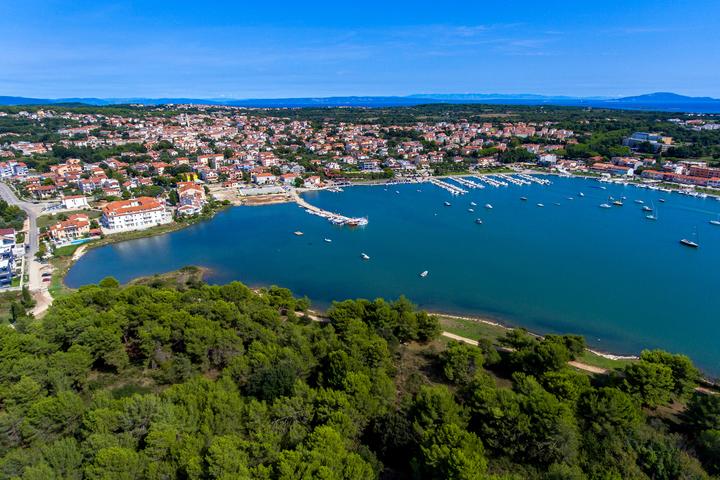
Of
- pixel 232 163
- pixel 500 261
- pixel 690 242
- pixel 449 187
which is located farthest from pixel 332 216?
pixel 690 242

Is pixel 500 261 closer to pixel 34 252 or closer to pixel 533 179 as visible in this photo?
pixel 533 179

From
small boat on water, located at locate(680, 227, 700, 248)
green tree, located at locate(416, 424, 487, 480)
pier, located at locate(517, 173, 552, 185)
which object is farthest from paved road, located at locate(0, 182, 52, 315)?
pier, located at locate(517, 173, 552, 185)

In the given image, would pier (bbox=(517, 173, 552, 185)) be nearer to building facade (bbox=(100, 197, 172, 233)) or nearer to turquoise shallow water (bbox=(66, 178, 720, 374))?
turquoise shallow water (bbox=(66, 178, 720, 374))

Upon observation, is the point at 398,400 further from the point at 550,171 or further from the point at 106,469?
the point at 550,171

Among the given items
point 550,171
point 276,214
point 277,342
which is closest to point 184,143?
point 276,214

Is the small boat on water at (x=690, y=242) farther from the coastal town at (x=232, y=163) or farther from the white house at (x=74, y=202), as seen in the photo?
the white house at (x=74, y=202)

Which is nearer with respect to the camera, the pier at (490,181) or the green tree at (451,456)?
the green tree at (451,456)

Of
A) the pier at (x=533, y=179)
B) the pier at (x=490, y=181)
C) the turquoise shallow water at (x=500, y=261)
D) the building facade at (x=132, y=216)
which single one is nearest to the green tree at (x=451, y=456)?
the turquoise shallow water at (x=500, y=261)
